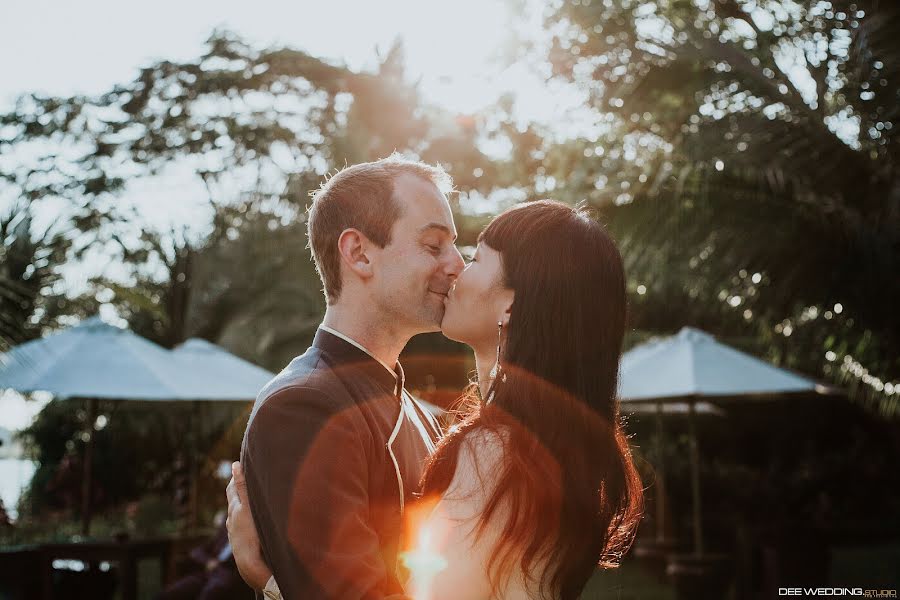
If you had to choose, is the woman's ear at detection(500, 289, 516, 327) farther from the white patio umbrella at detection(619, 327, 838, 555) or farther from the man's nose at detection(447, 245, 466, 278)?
the white patio umbrella at detection(619, 327, 838, 555)

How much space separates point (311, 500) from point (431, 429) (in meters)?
1.00

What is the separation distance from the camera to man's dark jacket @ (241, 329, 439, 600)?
6.50 feet

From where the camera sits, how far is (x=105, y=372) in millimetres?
8625

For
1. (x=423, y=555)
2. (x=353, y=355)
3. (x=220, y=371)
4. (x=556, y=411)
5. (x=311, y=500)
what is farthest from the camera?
(x=220, y=371)

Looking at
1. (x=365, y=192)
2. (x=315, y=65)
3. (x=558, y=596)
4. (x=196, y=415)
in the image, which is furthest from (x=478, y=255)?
(x=315, y=65)

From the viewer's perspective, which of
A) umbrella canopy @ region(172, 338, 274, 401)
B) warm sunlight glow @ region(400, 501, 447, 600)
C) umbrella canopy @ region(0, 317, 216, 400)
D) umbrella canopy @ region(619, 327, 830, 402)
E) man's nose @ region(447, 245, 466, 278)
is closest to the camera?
warm sunlight glow @ region(400, 501, 447, 600)

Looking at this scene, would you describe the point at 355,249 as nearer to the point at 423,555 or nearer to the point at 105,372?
the point at 423,555

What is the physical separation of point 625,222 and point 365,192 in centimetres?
689

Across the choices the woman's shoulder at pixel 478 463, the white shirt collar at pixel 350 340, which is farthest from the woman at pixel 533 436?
the white shirt collar at pixel 350 340

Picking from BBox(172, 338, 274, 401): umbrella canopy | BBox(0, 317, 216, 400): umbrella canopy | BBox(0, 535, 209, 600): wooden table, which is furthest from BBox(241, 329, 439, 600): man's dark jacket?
BBox(172, 338, 274, 401): umbrella canopy

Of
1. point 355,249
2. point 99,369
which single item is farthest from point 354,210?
point 99,369

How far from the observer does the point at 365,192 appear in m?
2.68

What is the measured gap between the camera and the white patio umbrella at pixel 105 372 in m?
8.35

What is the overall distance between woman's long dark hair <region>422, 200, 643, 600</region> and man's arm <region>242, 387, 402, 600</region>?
0.94ft
